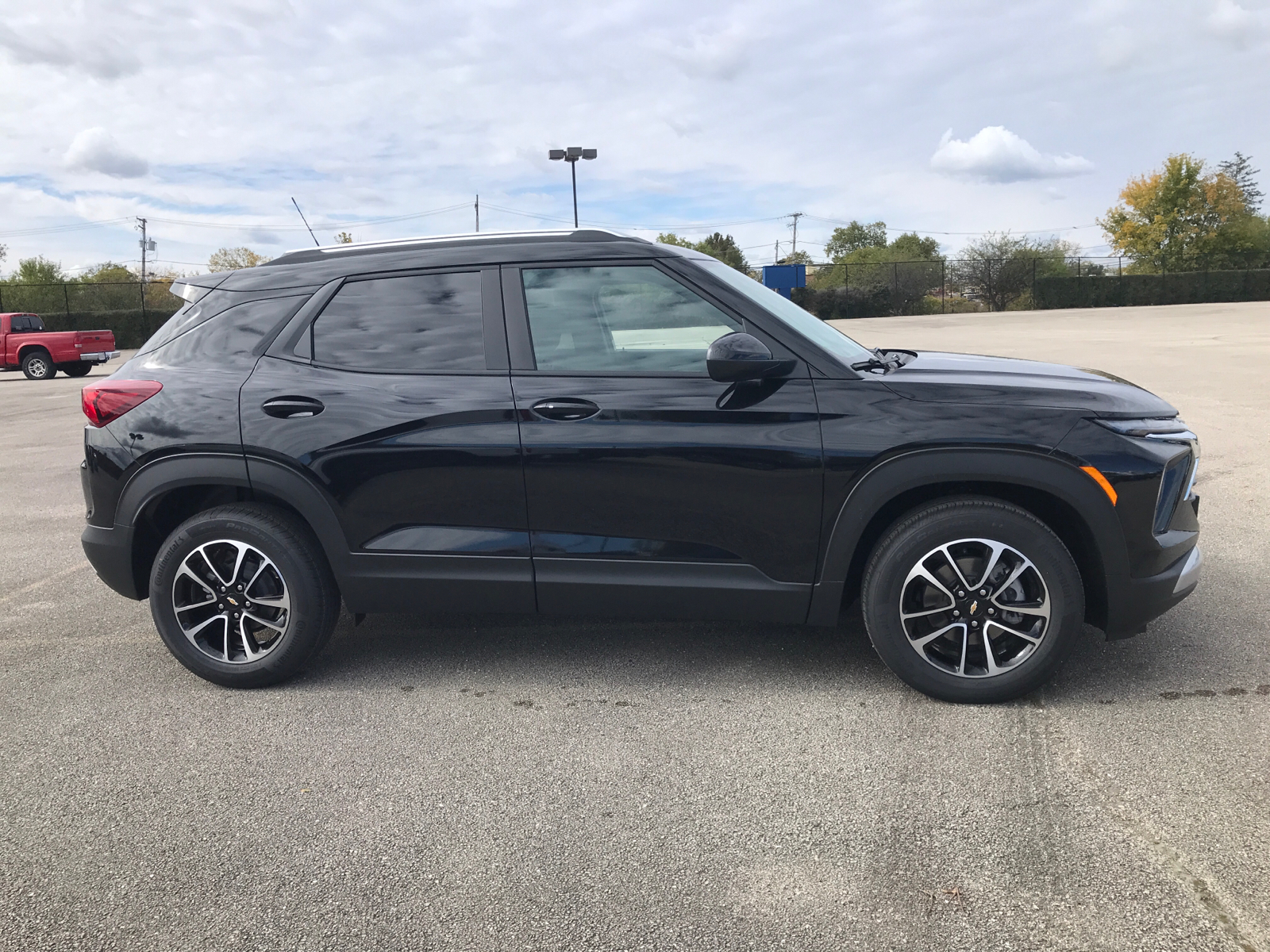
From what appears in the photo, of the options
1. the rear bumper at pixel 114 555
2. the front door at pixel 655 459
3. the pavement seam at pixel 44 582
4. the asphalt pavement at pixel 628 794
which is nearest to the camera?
the asphalt pavement at pixel 628 794

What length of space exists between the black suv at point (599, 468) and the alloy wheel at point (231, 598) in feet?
0.04

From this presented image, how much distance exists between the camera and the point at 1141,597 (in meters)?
3.45

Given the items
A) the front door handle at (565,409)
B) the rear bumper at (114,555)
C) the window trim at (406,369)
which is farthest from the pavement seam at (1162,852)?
the rear bumper at (114,555)

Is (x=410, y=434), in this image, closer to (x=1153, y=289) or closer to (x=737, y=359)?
(x=737, y=359)

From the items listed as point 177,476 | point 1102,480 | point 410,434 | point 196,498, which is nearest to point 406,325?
point 410,434

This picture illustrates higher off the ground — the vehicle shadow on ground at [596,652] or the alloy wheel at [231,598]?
the alloy wheel at [231,598]

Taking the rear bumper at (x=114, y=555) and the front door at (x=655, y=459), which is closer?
the front door at (x=655, y=459)

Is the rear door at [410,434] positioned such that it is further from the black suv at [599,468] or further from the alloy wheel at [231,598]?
the alloy wheel at [231,598]

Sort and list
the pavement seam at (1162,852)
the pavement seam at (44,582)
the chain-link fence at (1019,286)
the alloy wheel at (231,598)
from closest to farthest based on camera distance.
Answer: the pavement seam at (1162,852)
the alloy wheel at (231,598)
the pavement seam at (44,582)
the chain-link fence at (1019,286)

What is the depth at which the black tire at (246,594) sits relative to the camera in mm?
3877

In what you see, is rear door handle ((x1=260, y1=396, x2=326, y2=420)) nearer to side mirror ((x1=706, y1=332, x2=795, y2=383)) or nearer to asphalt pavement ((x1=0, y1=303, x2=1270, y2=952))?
asphalt pavement ((x1=0, y1=303, x2=1270, y2=952))

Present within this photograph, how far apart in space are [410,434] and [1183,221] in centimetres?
7571

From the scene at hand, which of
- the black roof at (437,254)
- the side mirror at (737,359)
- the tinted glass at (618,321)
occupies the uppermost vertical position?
the black roof at (437,254)

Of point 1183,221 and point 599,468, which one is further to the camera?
point 1183,221
